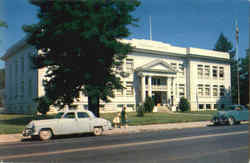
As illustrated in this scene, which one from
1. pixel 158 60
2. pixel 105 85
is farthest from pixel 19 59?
pixel 105 85

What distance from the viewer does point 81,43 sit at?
21406mm

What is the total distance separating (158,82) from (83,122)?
34.5m

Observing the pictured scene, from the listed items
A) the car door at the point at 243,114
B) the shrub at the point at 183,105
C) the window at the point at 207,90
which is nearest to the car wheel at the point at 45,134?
the car door at the point at 243,114

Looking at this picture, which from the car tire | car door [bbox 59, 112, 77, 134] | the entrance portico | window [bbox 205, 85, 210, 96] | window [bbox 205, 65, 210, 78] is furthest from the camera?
window [bbox 205, 65, 210, 78]

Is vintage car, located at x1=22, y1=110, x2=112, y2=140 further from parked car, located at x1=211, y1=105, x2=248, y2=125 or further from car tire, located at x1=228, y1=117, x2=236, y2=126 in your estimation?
car tire, located at x1=228, y1=117, x2=236, y2=126

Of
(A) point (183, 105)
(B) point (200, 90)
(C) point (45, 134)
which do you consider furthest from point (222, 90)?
(C) point (45, 134)

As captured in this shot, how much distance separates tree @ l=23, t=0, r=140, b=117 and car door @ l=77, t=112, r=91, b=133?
524cm

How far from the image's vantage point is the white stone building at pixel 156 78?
148 ft

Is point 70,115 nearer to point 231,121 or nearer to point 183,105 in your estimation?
point 231,121

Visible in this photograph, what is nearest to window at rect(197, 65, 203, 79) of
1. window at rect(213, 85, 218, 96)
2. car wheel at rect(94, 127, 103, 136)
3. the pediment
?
window at rect(213, 85, 218, 96)

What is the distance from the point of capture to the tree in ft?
68.8

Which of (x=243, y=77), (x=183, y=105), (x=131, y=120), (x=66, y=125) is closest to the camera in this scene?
(x=66, y=125)

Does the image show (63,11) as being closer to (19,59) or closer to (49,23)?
(49,23)

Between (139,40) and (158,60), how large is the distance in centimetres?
521
